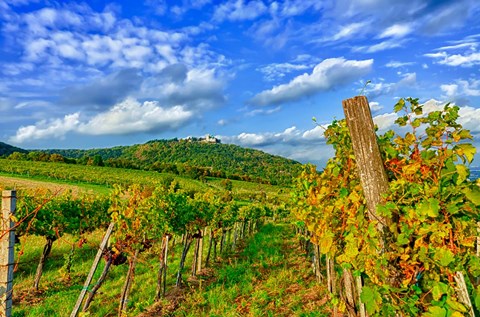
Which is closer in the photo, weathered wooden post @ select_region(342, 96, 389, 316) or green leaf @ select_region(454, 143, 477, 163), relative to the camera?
green leaf @ select_region(454, 143, 477, 163)

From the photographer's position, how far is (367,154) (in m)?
2.80

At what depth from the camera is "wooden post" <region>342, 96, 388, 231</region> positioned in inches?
108

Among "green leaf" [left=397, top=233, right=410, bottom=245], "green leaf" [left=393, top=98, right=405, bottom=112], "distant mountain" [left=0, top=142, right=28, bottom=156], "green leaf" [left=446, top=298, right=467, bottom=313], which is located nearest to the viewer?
"green leaf" [left=446, top=298, right=467, bottom=313]

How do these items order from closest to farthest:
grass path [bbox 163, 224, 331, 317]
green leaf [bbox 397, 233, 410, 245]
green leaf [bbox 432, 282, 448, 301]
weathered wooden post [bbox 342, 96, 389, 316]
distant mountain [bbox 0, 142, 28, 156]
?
green leaf [bbox 432, 282, 448, 301]
green leaf [bbox 397, 233, 410, 245]
weathered wooden post [bbox 342, 96, 389, 316]
grass path [bbox 163, 224, 331, 317]
distant mountain [bbox 0, 142, 28, 156]

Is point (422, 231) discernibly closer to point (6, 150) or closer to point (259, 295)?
point (259, 295)

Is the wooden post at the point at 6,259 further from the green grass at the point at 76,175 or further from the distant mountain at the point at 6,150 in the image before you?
the distant mountain at the point at 6,150

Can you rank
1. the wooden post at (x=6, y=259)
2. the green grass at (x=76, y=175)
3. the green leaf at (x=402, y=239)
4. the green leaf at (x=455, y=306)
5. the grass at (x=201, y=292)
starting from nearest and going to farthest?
1. the green leaf at (x=455, y=306)
2. the green leaf at (x=402, y=239)
3. the wooden post at (x=6, y=259)
4. the grass at (x=201, y=292)
5. the green grass at (x=76, y=175)

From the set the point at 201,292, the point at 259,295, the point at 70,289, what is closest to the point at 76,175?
the point at 70,289

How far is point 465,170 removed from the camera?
2.42 metres

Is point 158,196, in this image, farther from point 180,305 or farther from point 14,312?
point 14,312

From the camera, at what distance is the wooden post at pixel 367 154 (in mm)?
2750

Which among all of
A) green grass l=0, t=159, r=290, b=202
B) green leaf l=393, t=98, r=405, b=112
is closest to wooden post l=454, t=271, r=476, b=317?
green leaf l=393, t=98, r=405, b=112

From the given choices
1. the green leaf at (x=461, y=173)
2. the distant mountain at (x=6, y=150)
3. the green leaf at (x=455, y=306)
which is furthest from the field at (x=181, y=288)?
the distant mountain at (x=6, y=150)

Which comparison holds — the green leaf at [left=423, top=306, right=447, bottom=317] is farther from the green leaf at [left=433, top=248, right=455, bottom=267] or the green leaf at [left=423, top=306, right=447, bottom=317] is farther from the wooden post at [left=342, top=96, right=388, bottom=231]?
the wooden post at [left=342, top=96, right=388, bottom=231]
